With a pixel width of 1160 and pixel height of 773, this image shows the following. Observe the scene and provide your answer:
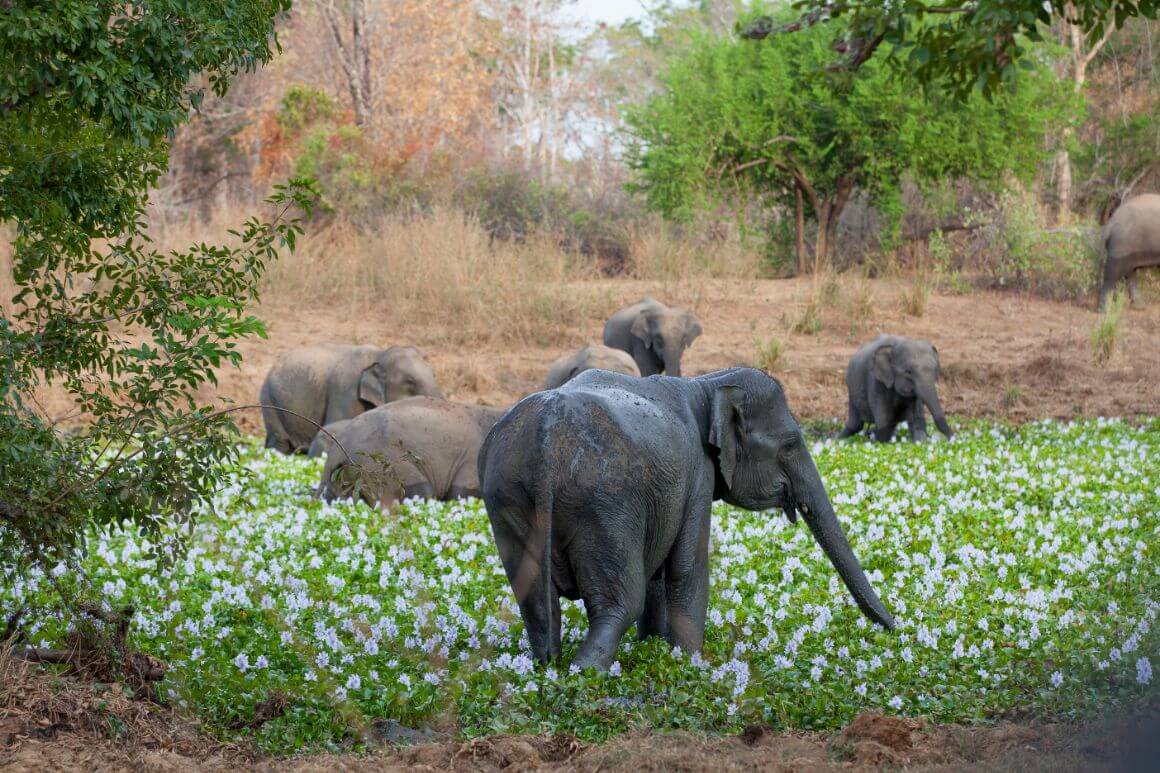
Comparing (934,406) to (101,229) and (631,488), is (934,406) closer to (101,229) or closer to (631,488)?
(631,488)

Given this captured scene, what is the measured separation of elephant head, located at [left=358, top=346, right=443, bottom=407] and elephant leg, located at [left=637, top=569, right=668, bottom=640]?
961 cm

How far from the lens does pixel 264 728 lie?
586 cm

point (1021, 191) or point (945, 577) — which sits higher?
point (1021, 191)

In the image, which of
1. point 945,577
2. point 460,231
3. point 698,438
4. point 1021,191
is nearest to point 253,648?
point 698,438

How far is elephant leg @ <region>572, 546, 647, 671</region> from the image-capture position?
6.38m

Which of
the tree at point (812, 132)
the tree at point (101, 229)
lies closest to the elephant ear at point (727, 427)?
the tree at point (101, 229)

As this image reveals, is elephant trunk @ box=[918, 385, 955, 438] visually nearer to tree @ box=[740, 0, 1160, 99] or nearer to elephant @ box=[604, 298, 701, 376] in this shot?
elephant @ box=[604, 298, 701, 376]

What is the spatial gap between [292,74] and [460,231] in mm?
23721

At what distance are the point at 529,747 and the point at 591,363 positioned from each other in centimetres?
1101

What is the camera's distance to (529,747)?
5211 millimetres

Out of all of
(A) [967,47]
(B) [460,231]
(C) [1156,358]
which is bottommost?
(C) [1156,358]

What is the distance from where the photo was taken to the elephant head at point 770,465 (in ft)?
24.3

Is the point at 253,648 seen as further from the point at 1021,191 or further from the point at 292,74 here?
the point at 292,74

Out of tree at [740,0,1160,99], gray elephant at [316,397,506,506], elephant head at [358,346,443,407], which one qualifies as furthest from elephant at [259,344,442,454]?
tree at [740,0,1160,99]
